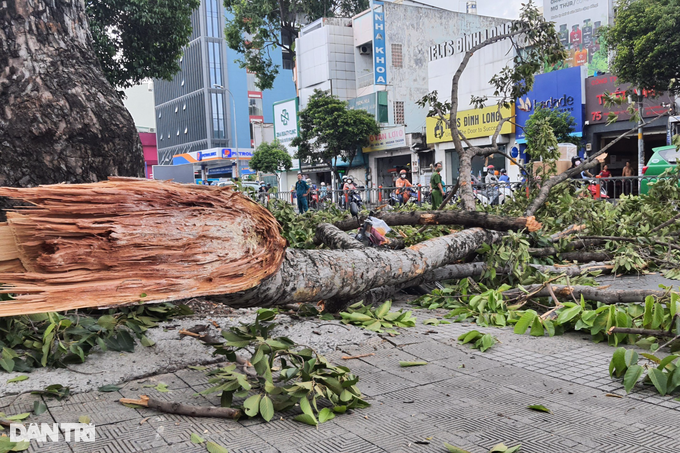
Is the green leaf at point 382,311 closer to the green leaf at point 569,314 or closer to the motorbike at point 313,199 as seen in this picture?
the green leaf at point 569,314

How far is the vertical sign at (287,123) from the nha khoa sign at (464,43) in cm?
1412

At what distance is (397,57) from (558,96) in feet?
45.3

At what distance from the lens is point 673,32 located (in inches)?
719

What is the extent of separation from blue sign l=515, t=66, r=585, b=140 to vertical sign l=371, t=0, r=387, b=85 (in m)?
11.3

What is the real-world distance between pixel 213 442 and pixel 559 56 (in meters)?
6.82

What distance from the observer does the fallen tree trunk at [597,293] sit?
3.90m

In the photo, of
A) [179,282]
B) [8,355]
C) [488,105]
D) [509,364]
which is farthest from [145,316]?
[488,105]

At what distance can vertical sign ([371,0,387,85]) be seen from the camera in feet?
115

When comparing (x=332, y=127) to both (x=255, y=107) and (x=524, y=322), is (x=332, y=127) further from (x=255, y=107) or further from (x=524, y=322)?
(x=255, y=107)

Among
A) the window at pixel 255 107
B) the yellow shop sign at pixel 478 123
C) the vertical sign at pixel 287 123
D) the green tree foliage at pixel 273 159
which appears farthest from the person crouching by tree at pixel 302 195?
the window at pixel 255 107

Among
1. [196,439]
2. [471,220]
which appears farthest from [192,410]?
[471,220]

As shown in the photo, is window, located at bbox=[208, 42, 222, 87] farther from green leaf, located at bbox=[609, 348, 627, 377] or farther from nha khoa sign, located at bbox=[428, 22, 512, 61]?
green leaf, located at bbox=[609, 348, 627, 377]

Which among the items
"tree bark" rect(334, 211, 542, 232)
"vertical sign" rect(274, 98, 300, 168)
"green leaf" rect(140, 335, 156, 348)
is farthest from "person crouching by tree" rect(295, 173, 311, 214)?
"vertical sign" rect(274, 98, 300, 168)

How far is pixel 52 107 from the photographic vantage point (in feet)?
11.5
